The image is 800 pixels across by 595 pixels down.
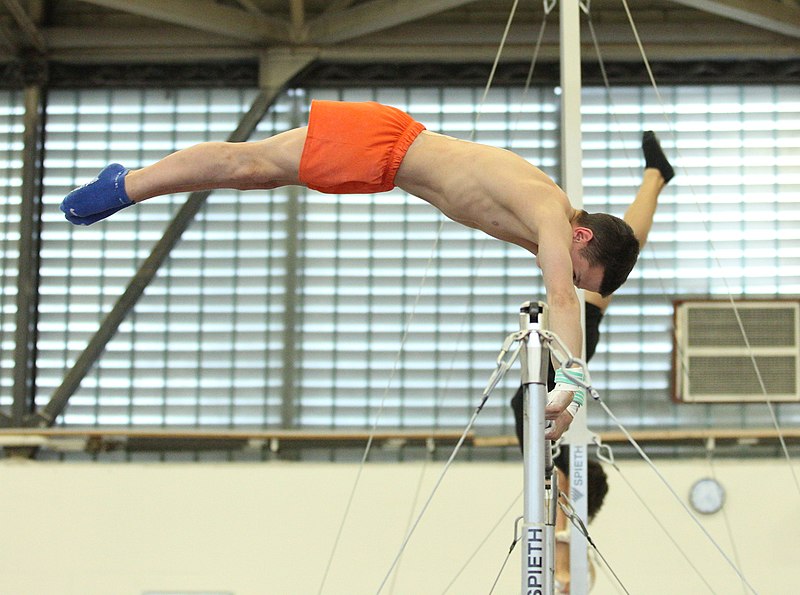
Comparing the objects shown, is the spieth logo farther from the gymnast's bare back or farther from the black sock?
the black sock

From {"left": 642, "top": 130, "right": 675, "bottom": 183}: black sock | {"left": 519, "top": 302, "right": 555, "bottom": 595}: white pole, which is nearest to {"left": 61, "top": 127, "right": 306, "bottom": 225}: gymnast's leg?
{"left": 519, "top": 302, "right": 555, "bottom": 595}: white pole

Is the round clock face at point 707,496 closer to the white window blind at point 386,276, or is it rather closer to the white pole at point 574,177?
the white window blind at point 386,276

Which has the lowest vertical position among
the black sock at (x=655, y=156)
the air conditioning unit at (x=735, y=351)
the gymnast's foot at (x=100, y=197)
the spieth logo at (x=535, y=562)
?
the spieth logo at (x=535, y=562)

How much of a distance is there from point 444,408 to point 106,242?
218 cm

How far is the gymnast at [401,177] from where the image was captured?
228cm

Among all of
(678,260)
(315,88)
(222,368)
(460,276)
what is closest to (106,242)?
(222,368)

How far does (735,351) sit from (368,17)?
108 inches

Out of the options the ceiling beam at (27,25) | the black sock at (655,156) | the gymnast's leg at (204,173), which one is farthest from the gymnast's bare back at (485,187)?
the ceiling beam at (27,25)

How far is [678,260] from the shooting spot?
561 centimetres

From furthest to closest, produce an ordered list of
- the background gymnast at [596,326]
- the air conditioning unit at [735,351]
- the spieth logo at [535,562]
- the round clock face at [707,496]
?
the air conditioning unit at [735,351] < the round clock face at [707,496] < the background gymnast at [596,326] < the spieth logo at [535,562]

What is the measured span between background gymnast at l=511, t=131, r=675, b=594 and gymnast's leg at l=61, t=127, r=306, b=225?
1219mm

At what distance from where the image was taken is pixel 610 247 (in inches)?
89.6

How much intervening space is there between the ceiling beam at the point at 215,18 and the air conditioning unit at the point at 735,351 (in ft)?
9.12

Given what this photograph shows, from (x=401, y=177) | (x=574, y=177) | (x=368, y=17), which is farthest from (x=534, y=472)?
(x=368, y=17)
